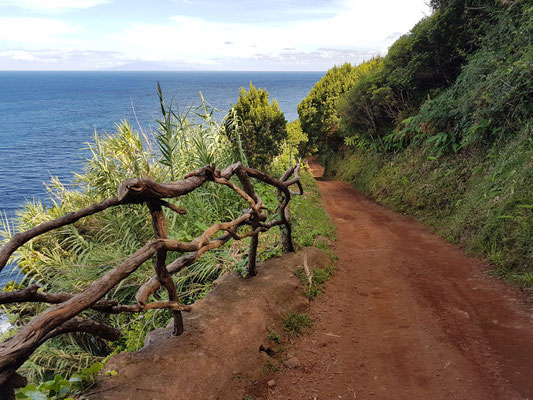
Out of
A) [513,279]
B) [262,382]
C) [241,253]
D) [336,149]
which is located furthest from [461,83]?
[336,149]

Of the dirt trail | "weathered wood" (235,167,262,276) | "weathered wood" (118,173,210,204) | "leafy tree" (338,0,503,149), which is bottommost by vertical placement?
the dirt trail

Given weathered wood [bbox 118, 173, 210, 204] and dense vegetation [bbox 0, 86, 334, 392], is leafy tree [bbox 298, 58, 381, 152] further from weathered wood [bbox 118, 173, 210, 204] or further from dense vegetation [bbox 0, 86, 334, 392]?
weathered wood [bbox 118, 173, 210, 204]

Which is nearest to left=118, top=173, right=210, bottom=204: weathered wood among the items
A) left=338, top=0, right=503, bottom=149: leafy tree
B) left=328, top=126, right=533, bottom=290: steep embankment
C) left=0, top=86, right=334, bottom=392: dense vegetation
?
left=0, top=86, right=334, bottom=392: dense vegetation

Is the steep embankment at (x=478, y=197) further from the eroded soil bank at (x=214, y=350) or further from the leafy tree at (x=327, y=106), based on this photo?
the leafy tree at (x=327, y=106)

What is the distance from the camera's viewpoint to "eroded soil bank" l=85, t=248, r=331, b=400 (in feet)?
9.27

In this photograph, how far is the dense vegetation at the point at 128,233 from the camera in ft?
→ 16.6

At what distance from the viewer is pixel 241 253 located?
227 inches

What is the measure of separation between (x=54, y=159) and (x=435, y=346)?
37715mm

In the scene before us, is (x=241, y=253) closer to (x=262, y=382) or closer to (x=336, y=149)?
(x=262, y=382)

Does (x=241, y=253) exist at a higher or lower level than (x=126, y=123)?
lower

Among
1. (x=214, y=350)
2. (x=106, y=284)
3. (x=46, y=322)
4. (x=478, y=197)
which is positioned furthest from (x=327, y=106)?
(x=46, y=322)

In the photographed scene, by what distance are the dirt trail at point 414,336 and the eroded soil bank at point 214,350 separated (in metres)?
0.38

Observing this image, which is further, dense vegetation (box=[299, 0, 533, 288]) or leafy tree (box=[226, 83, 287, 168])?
leafy tree (box=[226, 83, 287, 168])

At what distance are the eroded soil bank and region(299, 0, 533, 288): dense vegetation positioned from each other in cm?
393
